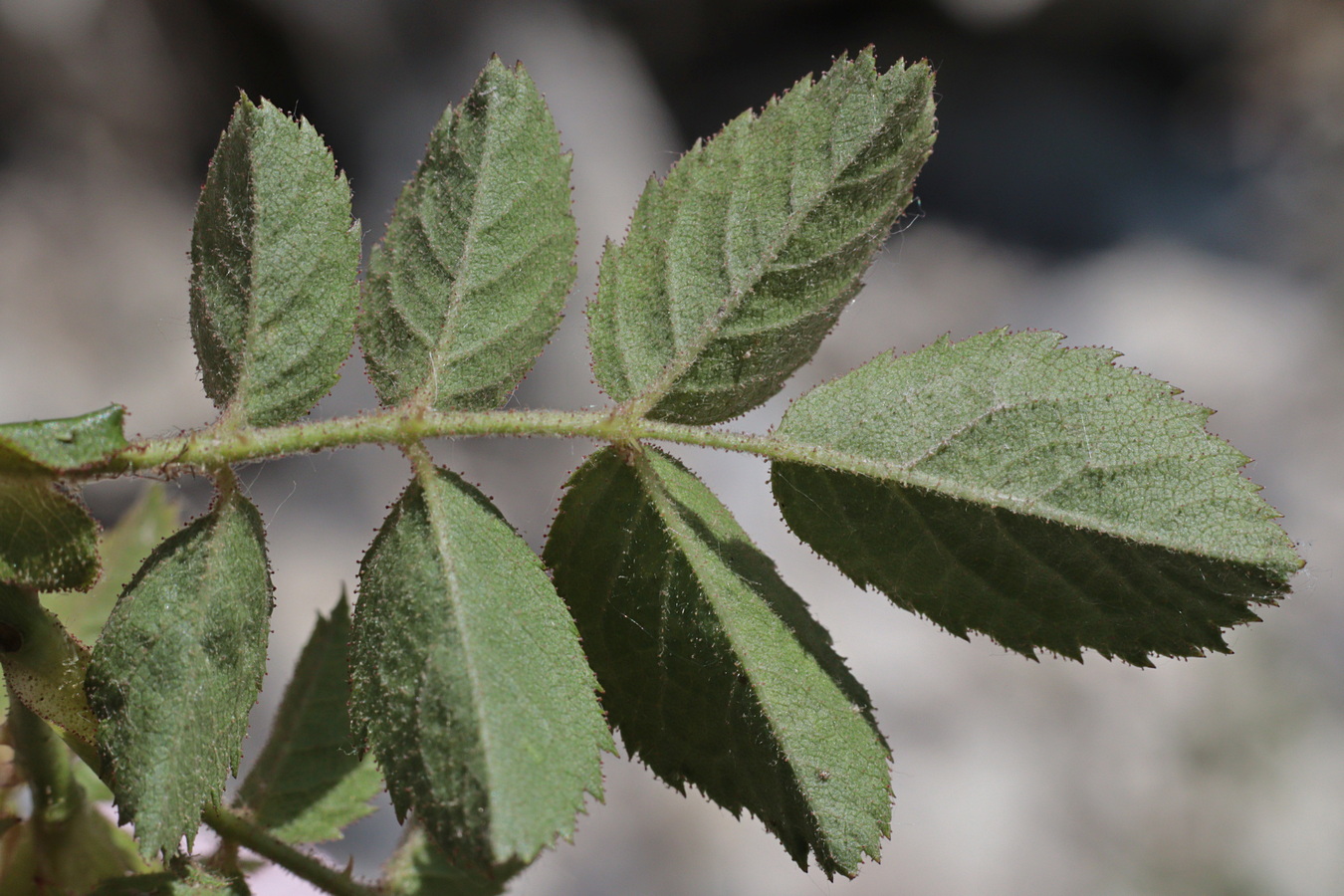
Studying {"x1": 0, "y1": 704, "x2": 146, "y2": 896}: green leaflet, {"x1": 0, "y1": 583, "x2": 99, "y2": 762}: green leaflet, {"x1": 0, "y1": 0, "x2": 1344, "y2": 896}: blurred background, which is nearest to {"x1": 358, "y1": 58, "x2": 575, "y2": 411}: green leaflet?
{"x1": 0, "y1": 583, "x2": 99, "y2": 762}: green leaflet

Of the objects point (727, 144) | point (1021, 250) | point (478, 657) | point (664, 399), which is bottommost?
point (478, 657)

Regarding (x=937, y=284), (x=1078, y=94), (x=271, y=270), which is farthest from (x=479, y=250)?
(x=1078, y=94)

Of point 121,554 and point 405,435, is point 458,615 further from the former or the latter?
point 121,554

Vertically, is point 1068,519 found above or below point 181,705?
above

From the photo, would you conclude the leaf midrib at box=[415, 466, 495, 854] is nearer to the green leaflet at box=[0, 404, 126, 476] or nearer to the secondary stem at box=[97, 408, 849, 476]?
the secondary stem at box=[97, 408, 849, 476]

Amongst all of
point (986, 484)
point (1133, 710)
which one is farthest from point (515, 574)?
point (1133, 710)

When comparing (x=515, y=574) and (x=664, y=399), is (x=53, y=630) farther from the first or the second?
(x=664, y=399)
